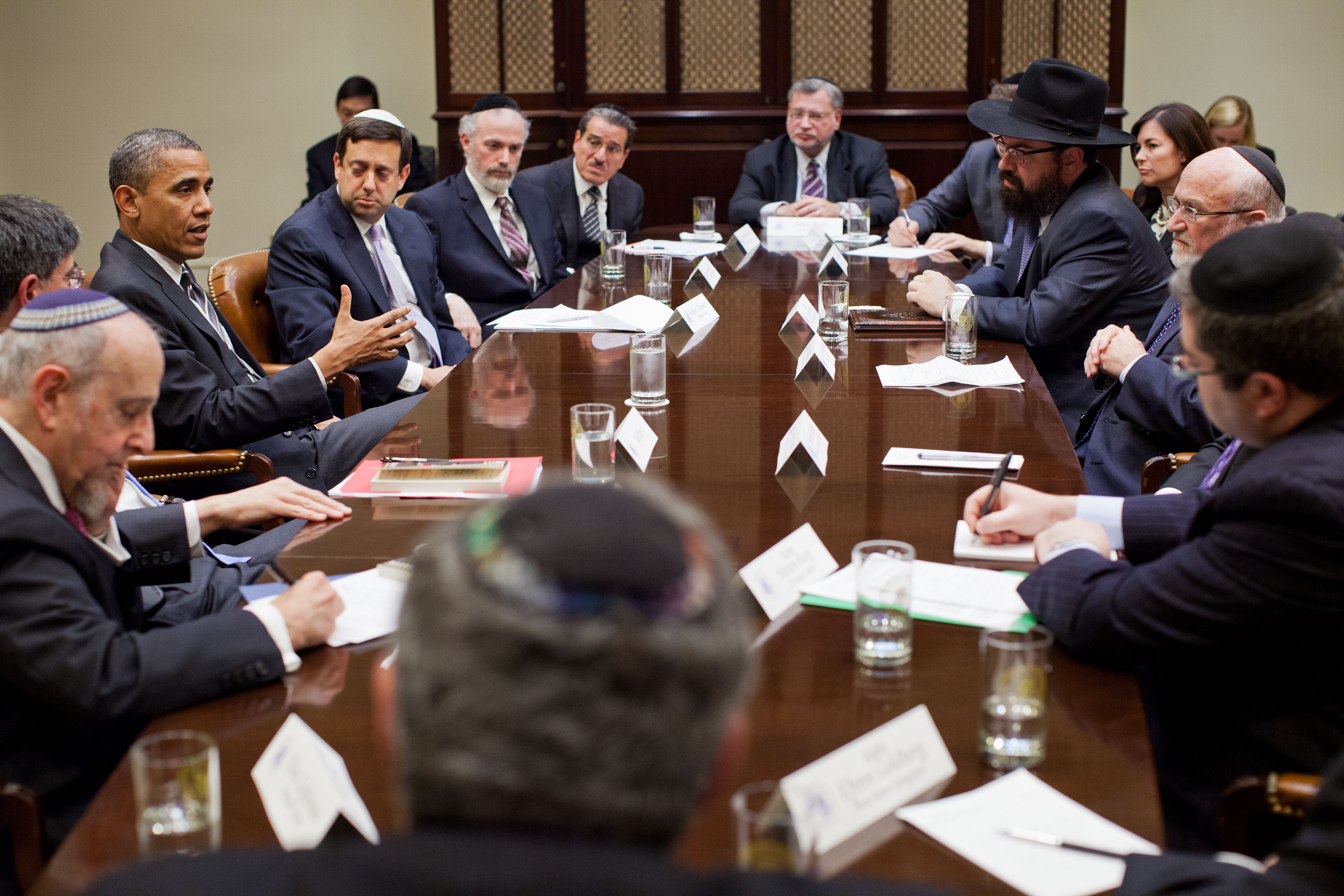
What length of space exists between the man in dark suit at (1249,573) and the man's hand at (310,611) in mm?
887

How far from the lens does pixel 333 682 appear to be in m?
1.49

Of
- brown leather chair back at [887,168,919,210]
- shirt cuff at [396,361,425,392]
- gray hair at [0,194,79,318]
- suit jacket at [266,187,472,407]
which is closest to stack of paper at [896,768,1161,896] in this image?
gray hair at [0,194,79,318]

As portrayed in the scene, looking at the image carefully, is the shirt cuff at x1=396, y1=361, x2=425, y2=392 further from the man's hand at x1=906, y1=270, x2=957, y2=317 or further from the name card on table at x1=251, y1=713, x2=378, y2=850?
the name card on table at x1=251, y1=713, x2=378, y2=850

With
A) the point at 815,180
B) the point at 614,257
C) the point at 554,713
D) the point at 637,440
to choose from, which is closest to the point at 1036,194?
the point at 614,257

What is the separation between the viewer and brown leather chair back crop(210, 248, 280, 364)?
149 inches

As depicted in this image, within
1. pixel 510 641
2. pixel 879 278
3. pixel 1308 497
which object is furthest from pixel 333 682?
pixel 879 278

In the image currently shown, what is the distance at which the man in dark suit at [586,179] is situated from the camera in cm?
576

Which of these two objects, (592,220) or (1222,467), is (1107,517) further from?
(592,220)

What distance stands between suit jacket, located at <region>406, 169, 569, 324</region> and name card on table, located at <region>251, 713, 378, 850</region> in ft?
12.9

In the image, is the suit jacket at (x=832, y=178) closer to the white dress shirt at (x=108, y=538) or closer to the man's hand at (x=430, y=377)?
the man's hand at (x=430, y=377)

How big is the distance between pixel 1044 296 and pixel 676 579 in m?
3.01

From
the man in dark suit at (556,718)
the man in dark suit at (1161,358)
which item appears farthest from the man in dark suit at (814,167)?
the man in dark suit at (556,718)

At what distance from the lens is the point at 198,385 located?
3.01 metres

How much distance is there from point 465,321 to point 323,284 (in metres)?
0.98
